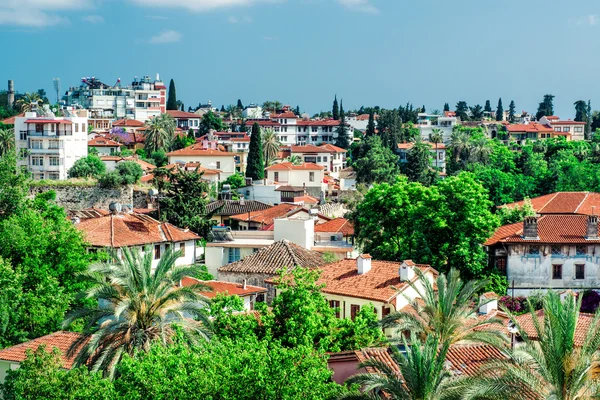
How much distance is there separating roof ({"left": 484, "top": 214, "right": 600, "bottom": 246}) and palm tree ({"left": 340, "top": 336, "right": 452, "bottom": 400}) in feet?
85.1

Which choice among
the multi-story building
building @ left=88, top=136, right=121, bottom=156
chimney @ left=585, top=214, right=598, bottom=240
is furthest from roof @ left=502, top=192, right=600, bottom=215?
the multi-story building

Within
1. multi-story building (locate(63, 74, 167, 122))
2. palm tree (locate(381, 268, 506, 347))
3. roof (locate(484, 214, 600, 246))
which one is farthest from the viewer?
multi-story building (locate(63, 74, 167, 122))

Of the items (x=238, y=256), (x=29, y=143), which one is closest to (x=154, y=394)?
(x=238, y=256)

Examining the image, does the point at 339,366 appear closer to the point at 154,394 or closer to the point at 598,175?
the point at 154,394

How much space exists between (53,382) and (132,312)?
12.6ft

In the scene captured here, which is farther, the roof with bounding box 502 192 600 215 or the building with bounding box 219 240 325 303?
the roof with bounding box 502 192 600 215

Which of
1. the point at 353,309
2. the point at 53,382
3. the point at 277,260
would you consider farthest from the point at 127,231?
the point at 53,382

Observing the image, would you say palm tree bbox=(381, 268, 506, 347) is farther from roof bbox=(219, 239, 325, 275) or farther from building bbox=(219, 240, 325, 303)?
roof bbox=(219, 239, 325, 275)

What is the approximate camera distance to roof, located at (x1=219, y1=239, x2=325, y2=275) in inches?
1591

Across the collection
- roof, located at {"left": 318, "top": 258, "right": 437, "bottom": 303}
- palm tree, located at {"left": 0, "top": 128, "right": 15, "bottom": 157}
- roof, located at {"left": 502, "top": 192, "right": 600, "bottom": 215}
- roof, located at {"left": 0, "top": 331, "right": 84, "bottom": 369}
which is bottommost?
roof, located at {"left": 0, "top": 331, "right": 84, "bottom": 369}

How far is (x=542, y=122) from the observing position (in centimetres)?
14600

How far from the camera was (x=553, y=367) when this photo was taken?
17.6 m

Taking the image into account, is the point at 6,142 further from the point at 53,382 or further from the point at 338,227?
the point at 53,382

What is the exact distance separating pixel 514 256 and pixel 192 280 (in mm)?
16368
